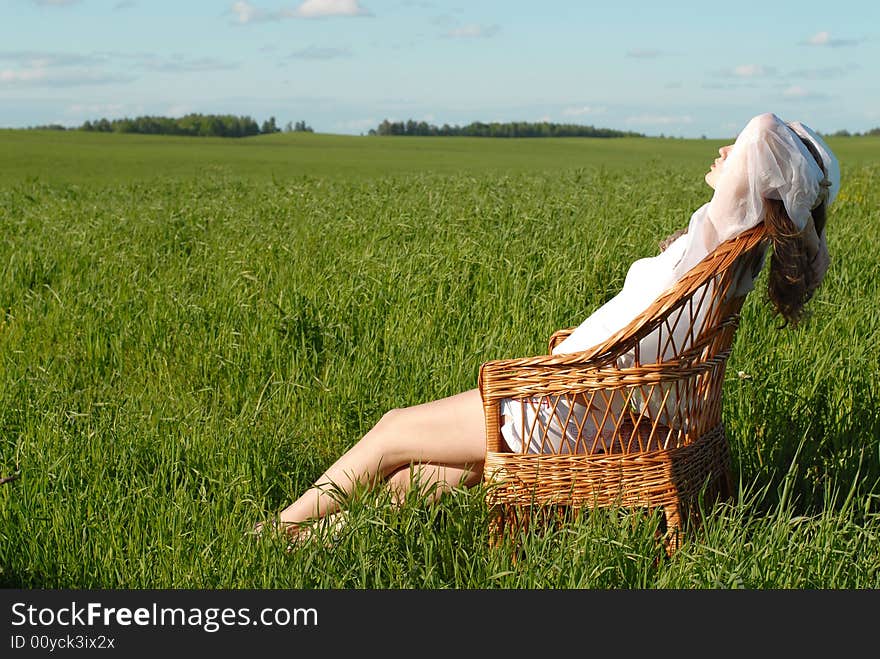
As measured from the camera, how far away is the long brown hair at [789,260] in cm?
260

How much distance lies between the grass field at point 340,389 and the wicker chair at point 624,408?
0.11 meters

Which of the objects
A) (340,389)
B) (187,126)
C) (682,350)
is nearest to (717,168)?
(682,350)

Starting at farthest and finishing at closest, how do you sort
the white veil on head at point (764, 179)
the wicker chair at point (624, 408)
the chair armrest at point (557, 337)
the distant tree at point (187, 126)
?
1. the distant tree at point (187, 126)
2. the chair armrest at point (557, 337)
3. the wicker chair at point (624, 408)
4. the white veil on head at point (764, 179)

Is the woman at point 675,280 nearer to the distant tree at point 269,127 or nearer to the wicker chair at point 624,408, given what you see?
the wicker chair at point 624,408

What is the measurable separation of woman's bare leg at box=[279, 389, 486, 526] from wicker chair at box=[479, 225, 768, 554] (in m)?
0.16

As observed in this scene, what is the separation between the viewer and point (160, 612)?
2.45m

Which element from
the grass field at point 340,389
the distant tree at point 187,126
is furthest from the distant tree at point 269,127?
the grass field at point 340,389

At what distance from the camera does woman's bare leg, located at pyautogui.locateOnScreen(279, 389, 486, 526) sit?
294cm

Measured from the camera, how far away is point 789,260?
2.73 metres

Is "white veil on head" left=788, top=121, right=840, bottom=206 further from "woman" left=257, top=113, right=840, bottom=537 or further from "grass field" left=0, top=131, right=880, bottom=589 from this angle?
"grass field" left=0, top=131, right=880, bottom=589

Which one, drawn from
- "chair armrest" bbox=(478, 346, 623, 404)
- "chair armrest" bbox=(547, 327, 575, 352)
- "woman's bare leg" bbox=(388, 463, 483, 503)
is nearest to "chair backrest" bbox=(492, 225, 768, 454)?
"chair armrest" bbox=(478, 346, 623, 404)

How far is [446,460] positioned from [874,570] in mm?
1299

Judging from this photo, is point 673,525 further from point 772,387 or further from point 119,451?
point 119,451

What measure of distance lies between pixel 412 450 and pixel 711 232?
1122mm
